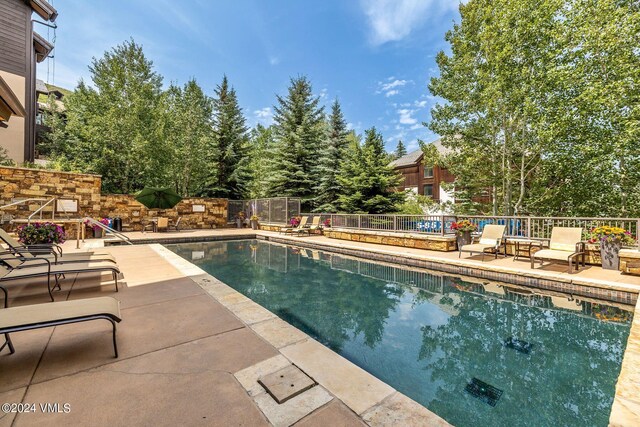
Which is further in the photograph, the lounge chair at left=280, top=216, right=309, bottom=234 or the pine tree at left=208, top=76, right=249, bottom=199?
the pine tree at left=208, top=76, right=249, bottom=199

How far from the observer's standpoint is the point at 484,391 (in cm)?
253

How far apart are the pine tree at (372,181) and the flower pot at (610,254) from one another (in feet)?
29.9

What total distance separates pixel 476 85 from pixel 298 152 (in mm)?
10200

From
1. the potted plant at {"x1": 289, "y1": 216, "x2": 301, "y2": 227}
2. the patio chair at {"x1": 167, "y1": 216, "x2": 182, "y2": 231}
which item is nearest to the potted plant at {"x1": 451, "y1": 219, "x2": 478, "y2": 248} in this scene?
the potted plant at {"x1": 289, "y1": 216, "x2": 301, "y2": 227}

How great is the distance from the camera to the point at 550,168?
11586 mm

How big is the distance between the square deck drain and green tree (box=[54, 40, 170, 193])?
17.7 m

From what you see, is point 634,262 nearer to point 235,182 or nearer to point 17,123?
point 235,182

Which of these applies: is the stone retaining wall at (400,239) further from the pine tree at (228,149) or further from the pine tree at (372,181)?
the pine tree at (228,149)

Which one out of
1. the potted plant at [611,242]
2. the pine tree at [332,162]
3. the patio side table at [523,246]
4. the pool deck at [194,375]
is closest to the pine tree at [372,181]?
the pine tree at [332,162]

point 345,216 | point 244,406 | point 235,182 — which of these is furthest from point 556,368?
point 235,182

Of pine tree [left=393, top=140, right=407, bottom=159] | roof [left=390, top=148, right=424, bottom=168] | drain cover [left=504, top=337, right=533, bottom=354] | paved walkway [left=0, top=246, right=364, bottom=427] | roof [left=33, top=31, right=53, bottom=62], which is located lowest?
drain cover [left=504, top=337, right=533, bottom=354]

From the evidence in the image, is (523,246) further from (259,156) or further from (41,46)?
(41,46)

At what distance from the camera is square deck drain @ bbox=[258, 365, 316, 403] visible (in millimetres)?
1802

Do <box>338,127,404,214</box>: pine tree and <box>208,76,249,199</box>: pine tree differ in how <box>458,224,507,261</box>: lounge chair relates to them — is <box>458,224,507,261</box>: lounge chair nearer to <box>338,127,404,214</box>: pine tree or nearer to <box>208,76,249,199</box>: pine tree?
<box>338,127,404,214</box>: pine tree
